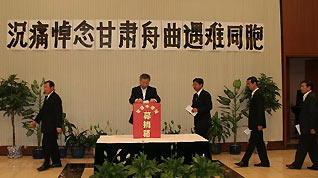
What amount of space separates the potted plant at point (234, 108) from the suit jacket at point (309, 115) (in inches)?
77.9

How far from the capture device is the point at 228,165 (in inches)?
275

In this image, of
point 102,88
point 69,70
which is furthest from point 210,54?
point 69,70

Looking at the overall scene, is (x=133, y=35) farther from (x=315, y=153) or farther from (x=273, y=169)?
(x=315, y=153)

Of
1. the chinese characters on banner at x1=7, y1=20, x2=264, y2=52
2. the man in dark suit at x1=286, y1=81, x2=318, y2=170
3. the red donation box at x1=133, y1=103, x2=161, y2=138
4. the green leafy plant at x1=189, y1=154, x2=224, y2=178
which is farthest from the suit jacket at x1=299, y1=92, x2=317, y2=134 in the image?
the green leafy plant at x1=189, y1=154, x2=224, y2=178

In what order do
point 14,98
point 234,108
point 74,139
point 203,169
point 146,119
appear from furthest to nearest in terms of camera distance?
point 234,108
point 74,139
point 14,98
point 146,119
point 203,169

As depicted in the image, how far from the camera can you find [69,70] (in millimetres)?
8266

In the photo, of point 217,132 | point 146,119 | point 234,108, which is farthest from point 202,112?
point 234,108

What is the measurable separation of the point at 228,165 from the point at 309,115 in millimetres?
1718

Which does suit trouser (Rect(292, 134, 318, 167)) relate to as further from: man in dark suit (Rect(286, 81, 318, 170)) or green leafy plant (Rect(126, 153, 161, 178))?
green leafy plant (Rect(126, 153, 161, 178))

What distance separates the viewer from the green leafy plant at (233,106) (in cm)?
823

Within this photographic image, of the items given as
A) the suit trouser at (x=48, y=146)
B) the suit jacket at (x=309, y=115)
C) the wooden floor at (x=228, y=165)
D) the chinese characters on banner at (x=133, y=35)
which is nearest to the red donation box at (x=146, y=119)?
the wooden floor at (x=228, y=165)

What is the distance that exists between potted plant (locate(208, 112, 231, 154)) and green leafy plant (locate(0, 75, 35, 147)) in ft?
12.6

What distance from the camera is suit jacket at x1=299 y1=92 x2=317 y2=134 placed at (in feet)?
20.7

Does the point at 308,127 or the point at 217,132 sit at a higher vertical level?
the point at 308,127
